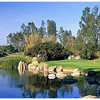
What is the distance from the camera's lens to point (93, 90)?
1294cm

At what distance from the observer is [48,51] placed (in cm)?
2944

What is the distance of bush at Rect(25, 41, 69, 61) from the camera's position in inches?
1152

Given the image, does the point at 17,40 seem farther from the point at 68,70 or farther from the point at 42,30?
the point at 68,70

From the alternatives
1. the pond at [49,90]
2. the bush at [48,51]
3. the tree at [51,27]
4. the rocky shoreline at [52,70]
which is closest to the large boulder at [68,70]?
the rocky shoreline at [52,70]

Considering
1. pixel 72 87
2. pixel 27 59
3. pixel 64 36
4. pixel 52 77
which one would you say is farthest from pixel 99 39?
pixel 72 87

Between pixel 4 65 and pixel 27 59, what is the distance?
3310mm

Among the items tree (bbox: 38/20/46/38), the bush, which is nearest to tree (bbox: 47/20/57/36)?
tree (bbox: 38/20/46/38)

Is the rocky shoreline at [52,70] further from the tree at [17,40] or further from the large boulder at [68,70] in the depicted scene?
the tree at [17,40]

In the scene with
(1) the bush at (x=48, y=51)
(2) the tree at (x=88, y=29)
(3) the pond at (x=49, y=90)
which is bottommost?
(3) the pond at (x=49, y=90)

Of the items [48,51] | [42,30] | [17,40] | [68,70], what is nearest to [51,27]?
[42,30]

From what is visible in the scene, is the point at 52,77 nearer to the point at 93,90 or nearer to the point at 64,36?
the point at 93,90

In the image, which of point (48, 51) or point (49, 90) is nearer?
point (49, 90)

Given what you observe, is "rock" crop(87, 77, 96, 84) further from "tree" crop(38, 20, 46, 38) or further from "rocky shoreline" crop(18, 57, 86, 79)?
"tree" crop(38, 20, 46, 38)

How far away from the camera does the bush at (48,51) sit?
1152 inches
